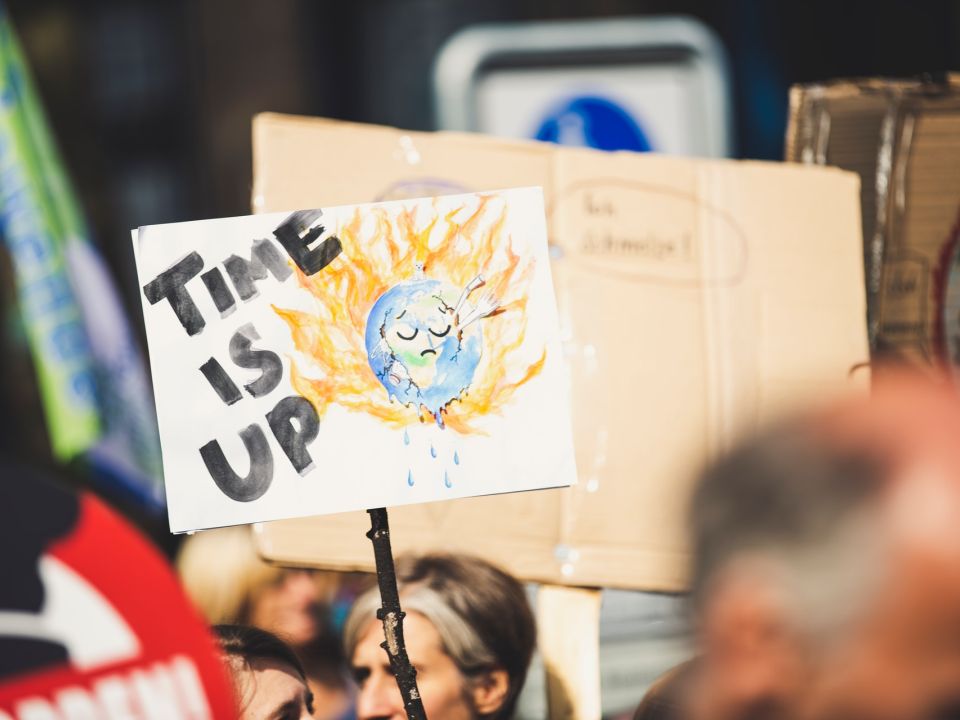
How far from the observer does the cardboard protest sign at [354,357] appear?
5.01ft

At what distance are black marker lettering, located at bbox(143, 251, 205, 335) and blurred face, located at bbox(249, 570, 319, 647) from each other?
140 cm

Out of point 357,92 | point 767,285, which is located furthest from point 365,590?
point 357,92

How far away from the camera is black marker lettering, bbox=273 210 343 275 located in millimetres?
1602

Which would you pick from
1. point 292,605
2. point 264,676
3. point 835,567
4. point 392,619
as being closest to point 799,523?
point 835,567

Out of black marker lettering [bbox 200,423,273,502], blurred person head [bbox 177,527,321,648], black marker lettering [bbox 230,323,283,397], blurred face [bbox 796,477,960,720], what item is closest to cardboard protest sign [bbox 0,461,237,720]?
black marker lettering [bbox 200,423,273,502]

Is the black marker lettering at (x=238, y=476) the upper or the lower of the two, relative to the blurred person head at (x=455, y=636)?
upper

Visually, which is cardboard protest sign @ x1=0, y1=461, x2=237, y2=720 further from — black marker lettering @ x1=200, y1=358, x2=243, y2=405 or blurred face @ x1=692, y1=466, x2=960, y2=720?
blurred face @ x1=692, y1=466, x2=960, y2=720

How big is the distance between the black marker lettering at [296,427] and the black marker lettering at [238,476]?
25 millimetres

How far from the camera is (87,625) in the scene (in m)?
1.46

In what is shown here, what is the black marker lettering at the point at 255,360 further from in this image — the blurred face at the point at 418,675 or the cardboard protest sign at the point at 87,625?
the blurred face at the point at 418,675

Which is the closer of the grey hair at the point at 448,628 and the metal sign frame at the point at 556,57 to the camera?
the grey hair at the point at 448,628

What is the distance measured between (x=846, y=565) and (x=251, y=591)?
2365 mm

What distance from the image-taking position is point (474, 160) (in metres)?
2.07

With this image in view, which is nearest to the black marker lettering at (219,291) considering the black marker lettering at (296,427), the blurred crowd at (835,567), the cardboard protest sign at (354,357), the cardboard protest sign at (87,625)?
the cardboard protest sign at (354,357)
